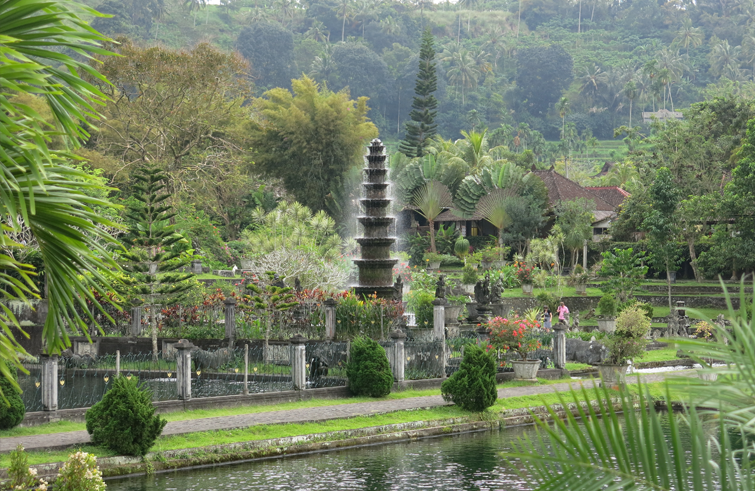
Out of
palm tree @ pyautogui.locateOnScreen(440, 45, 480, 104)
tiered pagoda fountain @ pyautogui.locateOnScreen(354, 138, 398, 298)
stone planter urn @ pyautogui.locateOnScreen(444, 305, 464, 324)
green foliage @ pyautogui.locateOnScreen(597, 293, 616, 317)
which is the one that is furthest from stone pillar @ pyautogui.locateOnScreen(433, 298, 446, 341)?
palm tree @ pyautogui.locateOnScreen(440, 45, 480, 104)

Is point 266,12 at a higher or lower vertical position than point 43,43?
higher

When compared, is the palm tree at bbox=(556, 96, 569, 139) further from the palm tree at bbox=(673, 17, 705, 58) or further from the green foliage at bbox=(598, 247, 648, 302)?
the green foliage at bbox=(598, 247, 648, 302)

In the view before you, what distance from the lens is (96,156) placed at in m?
41.2

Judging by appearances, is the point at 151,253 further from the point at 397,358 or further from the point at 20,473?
the point at 20,473

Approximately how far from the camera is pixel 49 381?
13945 millimetres

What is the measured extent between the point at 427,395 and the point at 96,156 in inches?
1096

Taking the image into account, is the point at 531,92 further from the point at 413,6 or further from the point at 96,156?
the point at 96,156

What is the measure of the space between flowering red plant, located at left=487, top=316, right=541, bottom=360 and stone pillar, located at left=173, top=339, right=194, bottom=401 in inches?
310

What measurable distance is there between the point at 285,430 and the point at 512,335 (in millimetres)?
7857

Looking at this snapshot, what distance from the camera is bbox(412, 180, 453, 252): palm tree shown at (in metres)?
55.4

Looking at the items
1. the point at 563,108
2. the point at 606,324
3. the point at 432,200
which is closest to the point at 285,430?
the point at 606,324

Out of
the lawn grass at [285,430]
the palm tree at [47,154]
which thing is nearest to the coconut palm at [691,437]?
the palm tree at [47,154]

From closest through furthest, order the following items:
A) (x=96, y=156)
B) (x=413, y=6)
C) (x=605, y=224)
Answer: (x=96, y=156) < (x=605, y=224) < (x=413, y=6)

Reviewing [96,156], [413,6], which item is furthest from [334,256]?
[413,6]
